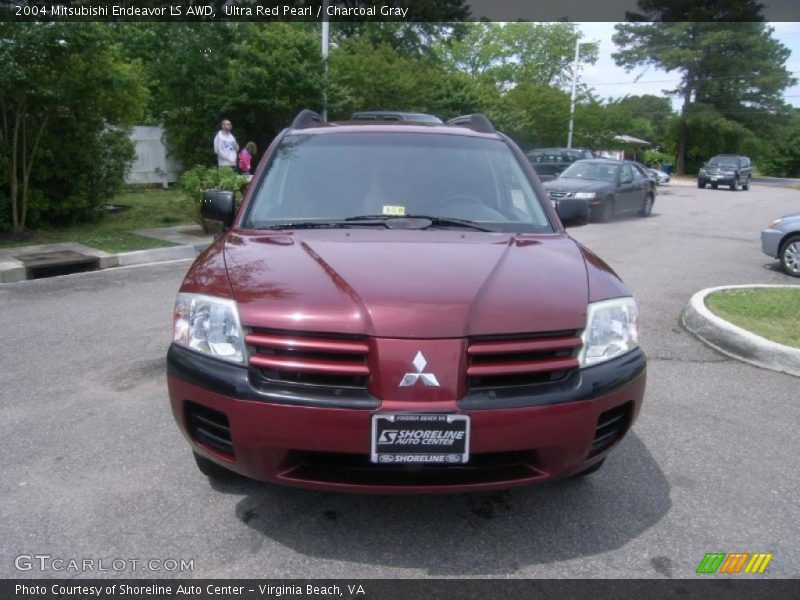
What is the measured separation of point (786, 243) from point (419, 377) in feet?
29.0

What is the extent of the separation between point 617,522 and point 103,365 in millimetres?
3828

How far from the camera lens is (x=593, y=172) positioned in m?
15.5

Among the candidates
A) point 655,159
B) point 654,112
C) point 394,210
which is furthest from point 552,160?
point 654,112

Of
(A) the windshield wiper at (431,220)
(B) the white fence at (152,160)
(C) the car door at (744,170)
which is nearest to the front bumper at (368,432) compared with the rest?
(A) the windshield wiper at (431,220)

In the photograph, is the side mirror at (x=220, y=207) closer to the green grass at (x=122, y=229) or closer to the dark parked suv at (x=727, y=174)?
the green grass at (x=122, y=229)

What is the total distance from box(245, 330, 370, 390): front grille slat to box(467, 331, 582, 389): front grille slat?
41 cm

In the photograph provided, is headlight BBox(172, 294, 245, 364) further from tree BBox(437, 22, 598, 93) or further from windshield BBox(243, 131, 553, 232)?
tree BBox(437, 22, 598, 93)

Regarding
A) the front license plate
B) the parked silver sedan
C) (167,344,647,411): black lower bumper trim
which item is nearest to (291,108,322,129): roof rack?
(167,344,647,411): black lower bumper trim

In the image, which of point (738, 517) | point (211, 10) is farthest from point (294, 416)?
point (211, 10)

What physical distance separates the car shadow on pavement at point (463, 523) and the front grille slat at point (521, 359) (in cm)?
77

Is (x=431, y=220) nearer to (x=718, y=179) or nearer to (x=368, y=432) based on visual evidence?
(x=368, y=432)

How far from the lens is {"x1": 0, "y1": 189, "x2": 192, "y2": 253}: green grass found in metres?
10.0

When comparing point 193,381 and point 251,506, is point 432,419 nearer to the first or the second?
point 193,381

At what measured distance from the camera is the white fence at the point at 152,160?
19.0 m
